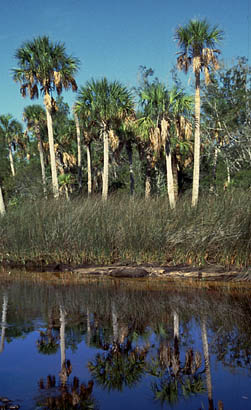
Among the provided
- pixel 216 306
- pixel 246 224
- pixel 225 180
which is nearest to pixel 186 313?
pixel 216 306

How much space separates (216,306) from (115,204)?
7.01m

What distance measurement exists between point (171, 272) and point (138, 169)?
2888 cm

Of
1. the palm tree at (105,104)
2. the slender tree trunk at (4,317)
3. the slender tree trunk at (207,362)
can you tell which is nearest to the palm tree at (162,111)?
the palm tree at (105,104)

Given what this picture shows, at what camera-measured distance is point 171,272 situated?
42.2 feet

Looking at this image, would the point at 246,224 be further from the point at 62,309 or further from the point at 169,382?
the point at 169,382

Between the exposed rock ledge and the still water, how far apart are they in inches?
68.8

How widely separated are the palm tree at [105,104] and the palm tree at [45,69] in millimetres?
1756

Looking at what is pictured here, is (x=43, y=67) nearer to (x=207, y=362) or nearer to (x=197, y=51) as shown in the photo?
(x=197, y=51)

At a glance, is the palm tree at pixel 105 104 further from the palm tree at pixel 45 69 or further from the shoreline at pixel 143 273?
the shoreline at pixel 143 273

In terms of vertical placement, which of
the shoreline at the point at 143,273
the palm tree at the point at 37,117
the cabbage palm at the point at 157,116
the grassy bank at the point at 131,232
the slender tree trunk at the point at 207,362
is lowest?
the slender tree trunk at the point at 207,362

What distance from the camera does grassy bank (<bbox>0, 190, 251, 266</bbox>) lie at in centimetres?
1305

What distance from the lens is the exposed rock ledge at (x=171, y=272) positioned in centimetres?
1229

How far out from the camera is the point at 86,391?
5.27m

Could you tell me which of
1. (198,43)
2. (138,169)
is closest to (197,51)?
(198,43)
